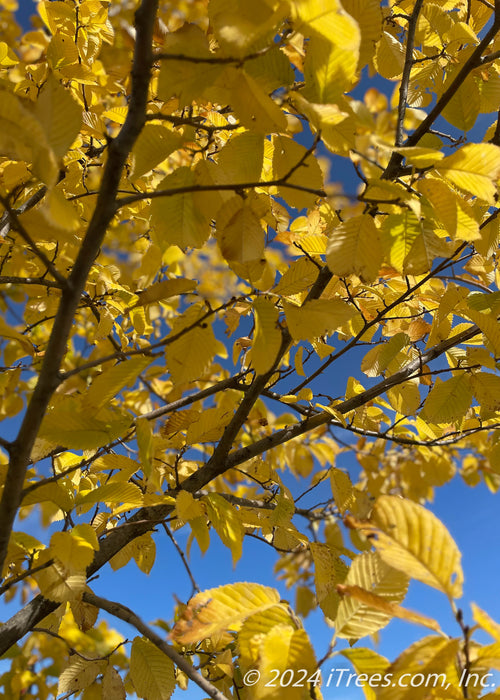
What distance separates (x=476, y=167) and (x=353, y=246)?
0.56ft

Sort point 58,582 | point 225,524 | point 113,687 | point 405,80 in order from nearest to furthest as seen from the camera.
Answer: point 58,582 < point 225,524 < point 113,687 < point 405,80

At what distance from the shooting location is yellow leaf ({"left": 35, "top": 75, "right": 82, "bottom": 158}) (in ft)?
1.48

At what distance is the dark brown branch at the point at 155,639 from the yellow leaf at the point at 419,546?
451mm

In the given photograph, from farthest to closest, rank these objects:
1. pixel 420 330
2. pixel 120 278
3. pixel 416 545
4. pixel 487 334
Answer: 1. pixel 120 278
2. pixel 420 330
3. pixel 487 334
4. pixel 416 545

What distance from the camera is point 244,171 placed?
1.99 feet

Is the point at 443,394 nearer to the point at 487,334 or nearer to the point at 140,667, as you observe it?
the point at 487,334

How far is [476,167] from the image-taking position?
0.50 m

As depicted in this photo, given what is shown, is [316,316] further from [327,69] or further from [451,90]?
[451,90]

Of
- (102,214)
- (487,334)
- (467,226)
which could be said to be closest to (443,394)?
(487,334)

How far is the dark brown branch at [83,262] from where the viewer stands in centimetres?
48

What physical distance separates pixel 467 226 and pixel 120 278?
3.96 ft

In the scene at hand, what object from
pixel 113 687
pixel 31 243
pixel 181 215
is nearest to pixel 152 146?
pixel 181 215

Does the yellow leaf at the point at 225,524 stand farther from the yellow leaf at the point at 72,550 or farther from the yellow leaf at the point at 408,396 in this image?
the yellow leaf at the point at 408,396

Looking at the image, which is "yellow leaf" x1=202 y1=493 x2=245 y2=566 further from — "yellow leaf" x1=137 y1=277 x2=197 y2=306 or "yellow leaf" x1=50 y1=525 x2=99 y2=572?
"yellow leaf" x1=137 y1=277 x2=197 y2=306
